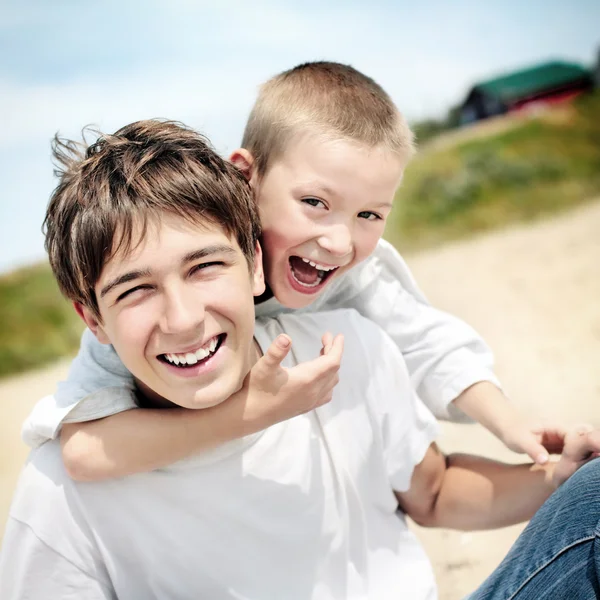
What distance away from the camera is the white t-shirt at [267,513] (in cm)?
125

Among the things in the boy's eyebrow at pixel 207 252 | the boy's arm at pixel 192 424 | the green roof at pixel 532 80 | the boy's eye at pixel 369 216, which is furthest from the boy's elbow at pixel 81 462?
the green roof at pixel 532 80

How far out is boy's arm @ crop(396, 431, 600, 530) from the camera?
1.50m

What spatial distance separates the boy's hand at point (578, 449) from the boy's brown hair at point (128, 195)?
0.73 m

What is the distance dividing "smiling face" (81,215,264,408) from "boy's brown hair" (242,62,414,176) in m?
0.34

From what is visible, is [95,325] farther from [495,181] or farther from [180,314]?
[495,181]

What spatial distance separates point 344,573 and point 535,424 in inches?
20.1

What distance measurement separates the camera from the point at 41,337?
550 cm

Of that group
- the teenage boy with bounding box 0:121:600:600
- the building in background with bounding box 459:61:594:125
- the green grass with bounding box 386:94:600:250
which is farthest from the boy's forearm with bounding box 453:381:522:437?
the building in background with bounding box 459:61:594:125

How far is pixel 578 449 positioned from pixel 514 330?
120 inches

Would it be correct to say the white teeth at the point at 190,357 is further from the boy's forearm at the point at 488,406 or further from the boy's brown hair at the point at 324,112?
the boy's forearm at the point at 488,406

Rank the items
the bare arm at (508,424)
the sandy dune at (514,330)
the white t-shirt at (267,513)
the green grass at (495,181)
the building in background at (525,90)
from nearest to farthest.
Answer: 1. the white t-shirt at (267,513)
2. the bare arm at (508,424)
3. the sandy dune at (514,330)
4. the green grass at (495,181)
5. the building in background at (525,90)

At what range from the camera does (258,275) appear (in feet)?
4.57

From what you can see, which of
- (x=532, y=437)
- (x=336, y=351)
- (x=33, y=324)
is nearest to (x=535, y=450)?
(x=532, y=437)

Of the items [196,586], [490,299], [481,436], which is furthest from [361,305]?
[490,299]
